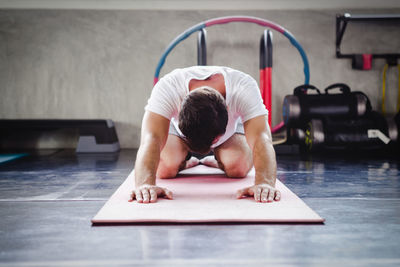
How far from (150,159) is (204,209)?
35 centimetres

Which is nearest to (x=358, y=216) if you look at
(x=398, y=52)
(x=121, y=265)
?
(x=121, y=265)

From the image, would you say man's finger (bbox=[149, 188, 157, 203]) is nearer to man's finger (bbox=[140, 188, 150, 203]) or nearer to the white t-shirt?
man's finger (bbox=[140, 188, 150, 203])

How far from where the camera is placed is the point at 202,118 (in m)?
1.25

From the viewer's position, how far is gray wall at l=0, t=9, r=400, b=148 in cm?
382

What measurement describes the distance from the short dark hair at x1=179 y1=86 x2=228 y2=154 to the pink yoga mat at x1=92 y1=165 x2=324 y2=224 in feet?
0.84

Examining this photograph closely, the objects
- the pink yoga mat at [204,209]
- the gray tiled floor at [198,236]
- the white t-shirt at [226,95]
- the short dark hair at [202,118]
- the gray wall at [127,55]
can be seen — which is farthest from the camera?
the gray wall at [127,55]

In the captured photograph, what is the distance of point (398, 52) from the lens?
3900mm

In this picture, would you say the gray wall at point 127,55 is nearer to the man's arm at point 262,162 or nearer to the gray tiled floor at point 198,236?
the gray tiled floor at point 198,236

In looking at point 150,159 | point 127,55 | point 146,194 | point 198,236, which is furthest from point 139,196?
point 127,55

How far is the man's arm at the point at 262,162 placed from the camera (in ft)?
4.34

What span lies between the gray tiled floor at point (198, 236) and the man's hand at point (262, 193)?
17cm

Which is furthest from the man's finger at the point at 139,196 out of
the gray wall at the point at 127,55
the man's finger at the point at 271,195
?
the gray wall at the point at 127,55

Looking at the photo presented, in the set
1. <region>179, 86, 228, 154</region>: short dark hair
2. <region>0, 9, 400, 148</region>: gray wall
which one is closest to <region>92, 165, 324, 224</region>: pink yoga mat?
<region>179, 86, 228, 154</region>: short dark hair

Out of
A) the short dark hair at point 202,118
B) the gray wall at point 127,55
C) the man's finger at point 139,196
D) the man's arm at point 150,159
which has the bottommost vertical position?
the man's finger at point 139,196
